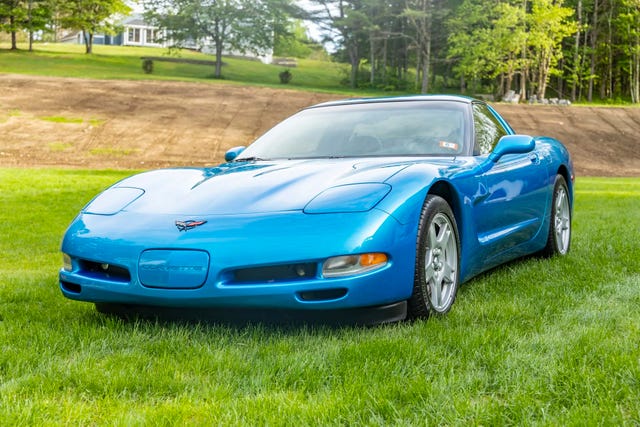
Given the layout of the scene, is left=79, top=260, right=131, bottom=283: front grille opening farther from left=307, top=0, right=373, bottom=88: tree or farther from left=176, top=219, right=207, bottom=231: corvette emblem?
left=307, top=0, right=373, bottom=88: tree

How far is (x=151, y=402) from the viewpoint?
2615mm

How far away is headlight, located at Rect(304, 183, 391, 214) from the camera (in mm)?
3566

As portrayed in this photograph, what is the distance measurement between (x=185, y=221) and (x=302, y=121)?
197 centimetres

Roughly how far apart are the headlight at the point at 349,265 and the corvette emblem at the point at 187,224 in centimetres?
65

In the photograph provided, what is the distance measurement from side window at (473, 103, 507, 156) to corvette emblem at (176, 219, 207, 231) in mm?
2047

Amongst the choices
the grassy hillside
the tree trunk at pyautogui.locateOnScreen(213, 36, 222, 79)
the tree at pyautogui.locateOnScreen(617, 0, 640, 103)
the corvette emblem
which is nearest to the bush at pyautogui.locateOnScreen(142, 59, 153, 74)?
the grassy hillside

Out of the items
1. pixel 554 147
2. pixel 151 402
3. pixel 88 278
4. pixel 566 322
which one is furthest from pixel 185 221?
pixel 554 147

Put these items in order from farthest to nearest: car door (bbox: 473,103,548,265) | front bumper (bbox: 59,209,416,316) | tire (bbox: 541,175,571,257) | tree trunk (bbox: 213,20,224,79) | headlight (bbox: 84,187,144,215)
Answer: tree trunk (bbox: 213,20,224,79)
tire (bbox: 541,175,571,257)
car door (bbox: 473,103,548,265)
headlight (bbox: 84,187,144,215)
front bumper (bbox: 59,209,416,316)

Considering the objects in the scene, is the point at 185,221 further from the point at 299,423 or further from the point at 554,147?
the point at 554,147

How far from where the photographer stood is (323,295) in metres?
3.45

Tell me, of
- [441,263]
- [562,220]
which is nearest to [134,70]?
[562,220]

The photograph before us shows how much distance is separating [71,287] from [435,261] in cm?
193

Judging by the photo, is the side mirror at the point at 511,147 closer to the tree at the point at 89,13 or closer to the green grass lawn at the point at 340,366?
the green grass lawn at the point at 340,366

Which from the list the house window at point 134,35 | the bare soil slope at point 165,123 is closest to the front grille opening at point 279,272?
the bare soil slope at point 165,123
